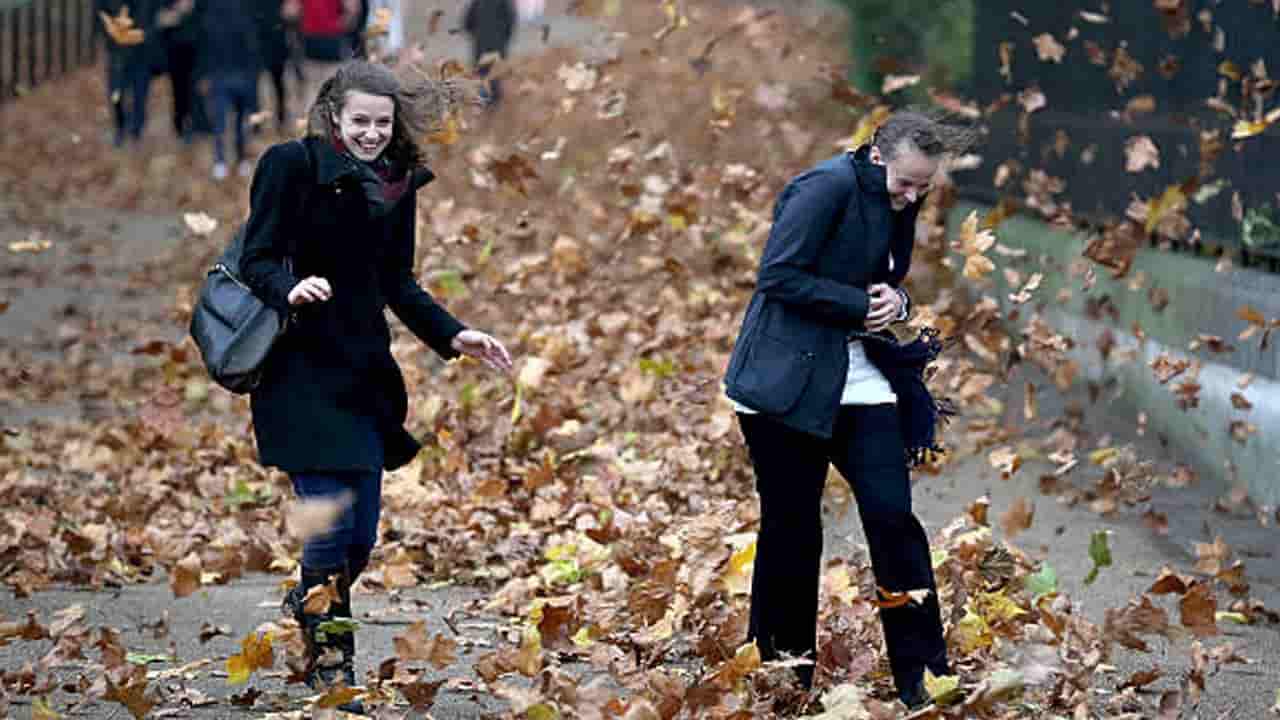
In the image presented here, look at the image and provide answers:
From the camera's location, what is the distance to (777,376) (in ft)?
19.7

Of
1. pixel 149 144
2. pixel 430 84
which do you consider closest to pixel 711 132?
pixel 430 84

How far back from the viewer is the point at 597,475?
9703mm

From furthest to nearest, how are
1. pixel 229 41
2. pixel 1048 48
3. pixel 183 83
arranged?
pixel 183 83 < pixel 229 41 < pixel 1048 48

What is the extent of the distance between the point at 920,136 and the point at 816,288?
0.42 m

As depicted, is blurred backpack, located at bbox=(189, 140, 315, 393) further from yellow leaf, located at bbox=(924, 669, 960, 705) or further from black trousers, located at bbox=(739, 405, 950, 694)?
yellow leaf, located at bbox=(924, 669, 960, 705)

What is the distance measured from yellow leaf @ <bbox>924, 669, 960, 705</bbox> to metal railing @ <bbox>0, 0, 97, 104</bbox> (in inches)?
1033

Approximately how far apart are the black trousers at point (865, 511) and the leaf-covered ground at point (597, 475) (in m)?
0.19

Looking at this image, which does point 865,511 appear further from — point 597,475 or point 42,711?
point 597,475

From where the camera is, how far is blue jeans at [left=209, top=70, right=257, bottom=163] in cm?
2234

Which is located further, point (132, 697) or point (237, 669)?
point (237, 669)

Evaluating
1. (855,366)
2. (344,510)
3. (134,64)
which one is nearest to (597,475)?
(344,510)

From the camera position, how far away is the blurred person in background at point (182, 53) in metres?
24.4

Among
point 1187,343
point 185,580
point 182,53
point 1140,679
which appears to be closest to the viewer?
point 1140,679

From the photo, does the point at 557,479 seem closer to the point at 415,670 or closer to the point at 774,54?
the point at 415,670
